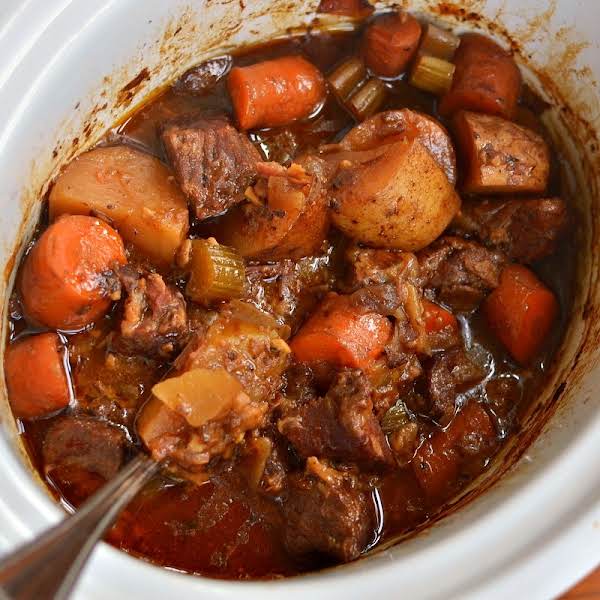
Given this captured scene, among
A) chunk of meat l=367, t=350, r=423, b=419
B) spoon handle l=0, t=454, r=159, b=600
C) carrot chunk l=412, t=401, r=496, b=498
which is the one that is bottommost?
carrot chunk l=412, t=401, r=496, b=498

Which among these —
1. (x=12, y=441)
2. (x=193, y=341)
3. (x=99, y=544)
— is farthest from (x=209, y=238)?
(x=99, y=544)

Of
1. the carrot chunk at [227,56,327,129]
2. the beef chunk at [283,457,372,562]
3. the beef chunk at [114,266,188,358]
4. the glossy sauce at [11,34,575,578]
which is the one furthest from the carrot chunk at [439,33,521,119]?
the beef chunk at [283,457,372,562]

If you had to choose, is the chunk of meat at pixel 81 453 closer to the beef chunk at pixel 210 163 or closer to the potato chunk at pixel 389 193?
the beef chunk at pixel 210 163

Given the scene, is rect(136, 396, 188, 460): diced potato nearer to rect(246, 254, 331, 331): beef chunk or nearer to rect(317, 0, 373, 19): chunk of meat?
rect(246, 254, 331, 331): beef chunk

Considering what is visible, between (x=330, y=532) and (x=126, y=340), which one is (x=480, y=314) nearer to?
(x=330, y=532)

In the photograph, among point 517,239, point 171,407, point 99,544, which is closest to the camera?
point 99,544

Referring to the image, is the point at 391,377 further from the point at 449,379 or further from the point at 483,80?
the point at 483,80
